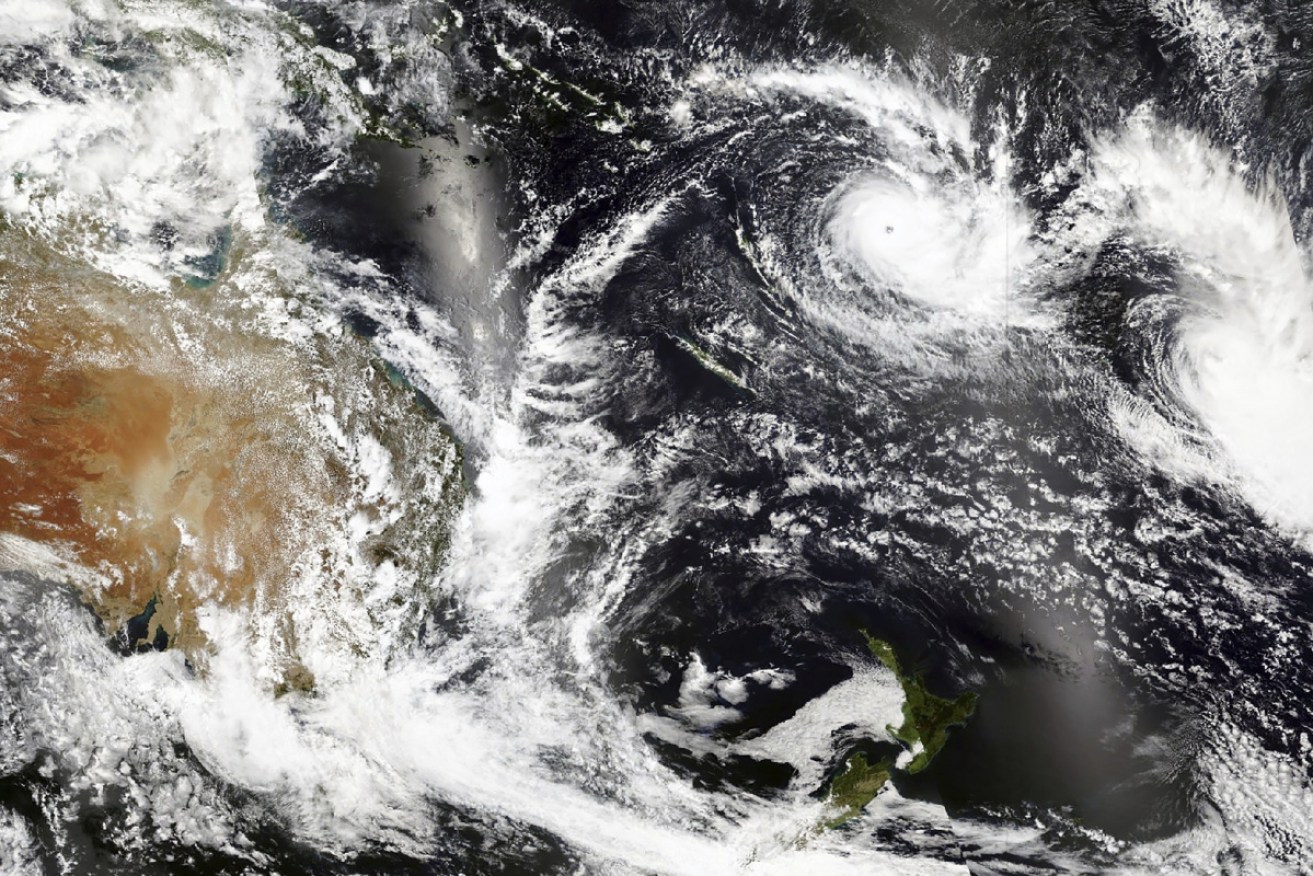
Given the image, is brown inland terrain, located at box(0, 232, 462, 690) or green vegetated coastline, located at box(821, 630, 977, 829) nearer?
green vegetated coastline, located at box(821, 630, 977, 829)

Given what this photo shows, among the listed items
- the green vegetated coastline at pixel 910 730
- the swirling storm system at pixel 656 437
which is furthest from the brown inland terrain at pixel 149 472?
the green vegetated coastline at pixel 910 730

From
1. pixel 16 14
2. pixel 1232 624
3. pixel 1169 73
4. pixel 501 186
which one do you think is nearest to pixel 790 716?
pixel 1232 624

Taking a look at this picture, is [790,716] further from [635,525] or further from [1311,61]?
[1311,61]

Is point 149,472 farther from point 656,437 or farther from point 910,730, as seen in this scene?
point 910,730

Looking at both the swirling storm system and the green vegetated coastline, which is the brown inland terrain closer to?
the swirling storm system

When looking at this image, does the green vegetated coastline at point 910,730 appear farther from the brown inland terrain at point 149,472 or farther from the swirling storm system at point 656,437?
the brown inland terrain at point 149,472

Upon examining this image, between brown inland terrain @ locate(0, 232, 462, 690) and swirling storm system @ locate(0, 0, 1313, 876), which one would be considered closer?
swirling storm system @ locate(0, 0, 1313, 876)

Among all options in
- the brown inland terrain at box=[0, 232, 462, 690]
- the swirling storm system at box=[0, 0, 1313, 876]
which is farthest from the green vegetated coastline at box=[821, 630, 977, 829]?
the brown inland terrain at box=[0, 232, 462, 690]
